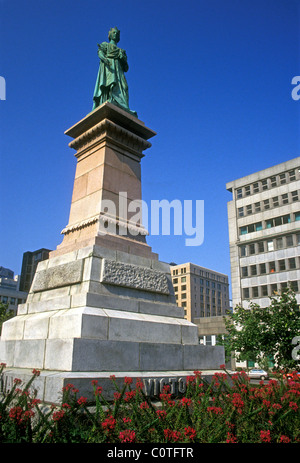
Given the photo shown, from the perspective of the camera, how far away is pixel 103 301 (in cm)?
815

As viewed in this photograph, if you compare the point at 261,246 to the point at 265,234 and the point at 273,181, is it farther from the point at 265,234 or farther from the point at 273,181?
the point at 273,181

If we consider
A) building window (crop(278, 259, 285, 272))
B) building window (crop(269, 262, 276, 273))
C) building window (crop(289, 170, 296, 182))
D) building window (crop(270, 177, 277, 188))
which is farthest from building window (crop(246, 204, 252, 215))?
building window (crop(278, 259, 285, 272))

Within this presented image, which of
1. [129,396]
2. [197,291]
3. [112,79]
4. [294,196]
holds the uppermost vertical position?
[294,196]

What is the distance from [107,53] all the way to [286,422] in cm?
1287

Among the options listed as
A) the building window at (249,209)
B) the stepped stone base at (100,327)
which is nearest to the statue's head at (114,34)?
the stepped stone base at (100,327)

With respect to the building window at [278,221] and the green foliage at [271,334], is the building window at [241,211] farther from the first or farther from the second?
the green foliage at [271,334]

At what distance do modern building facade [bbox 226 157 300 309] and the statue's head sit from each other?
37.1 meters

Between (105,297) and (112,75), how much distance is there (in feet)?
27.1

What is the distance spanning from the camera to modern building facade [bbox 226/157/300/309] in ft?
150

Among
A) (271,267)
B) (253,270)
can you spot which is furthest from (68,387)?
(253,270)

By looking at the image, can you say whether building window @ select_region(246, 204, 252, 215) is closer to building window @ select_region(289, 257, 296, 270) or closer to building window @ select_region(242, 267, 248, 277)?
building window @ select_region(242, 267, 248, 277)

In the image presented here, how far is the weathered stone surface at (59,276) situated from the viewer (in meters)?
8.67
